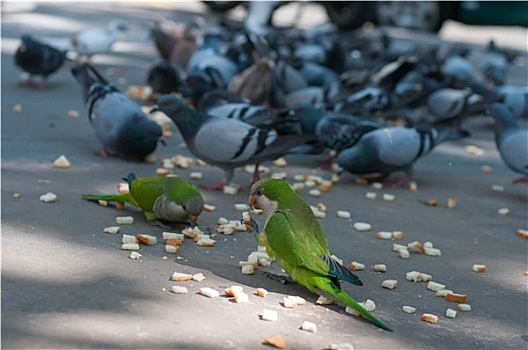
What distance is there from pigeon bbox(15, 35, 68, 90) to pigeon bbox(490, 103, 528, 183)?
4.37 m

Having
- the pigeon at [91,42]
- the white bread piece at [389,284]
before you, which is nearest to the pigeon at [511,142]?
the white bread piece at [389,284]

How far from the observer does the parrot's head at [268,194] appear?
4.30 meters

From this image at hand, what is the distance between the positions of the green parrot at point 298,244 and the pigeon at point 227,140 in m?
1.57

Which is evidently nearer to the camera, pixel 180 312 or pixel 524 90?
pixel 180 312

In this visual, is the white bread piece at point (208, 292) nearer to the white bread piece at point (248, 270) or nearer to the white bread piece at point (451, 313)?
the white bread piece at point (248, 270)

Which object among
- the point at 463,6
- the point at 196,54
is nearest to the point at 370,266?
the point at 196,54

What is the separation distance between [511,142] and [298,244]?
335 cm

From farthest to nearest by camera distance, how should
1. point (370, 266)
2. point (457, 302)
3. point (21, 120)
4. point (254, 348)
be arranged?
point (21, 120) → point (370, 266) → point (457, 302) → point (254, 348)

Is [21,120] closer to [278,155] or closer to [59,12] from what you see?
[278,155]

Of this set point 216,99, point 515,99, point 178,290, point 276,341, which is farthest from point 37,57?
point 276,341

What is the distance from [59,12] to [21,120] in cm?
838

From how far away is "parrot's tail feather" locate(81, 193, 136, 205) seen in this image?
5.23 m

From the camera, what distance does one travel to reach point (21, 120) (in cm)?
769

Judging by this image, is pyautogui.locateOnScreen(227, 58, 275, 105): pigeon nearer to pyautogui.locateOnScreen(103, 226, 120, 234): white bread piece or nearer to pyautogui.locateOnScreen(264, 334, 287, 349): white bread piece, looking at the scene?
pyautogui.locateOnScreen(103, 226, 120, 234): white bread piece
